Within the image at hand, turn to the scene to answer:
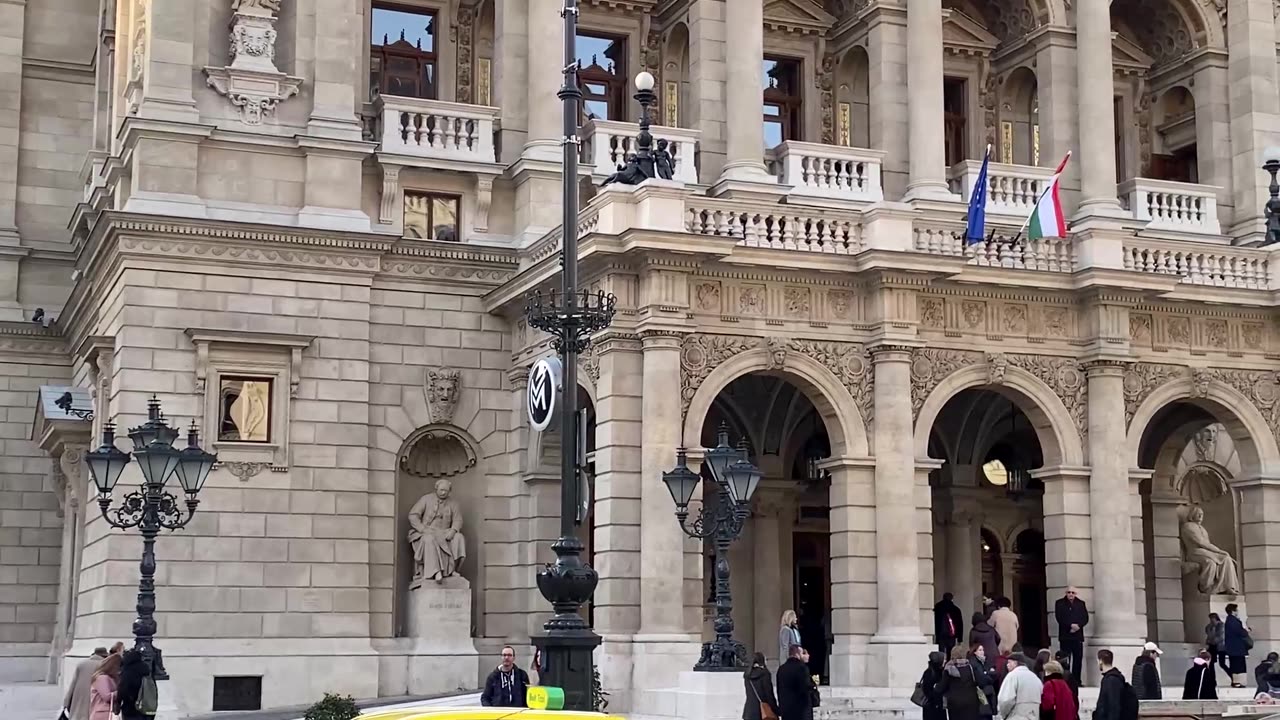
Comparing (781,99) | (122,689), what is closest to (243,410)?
(122,689)

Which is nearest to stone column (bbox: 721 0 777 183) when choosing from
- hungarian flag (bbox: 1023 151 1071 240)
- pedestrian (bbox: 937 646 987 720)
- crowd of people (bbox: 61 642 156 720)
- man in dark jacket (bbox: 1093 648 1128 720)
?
hungarian flag (bbox: 1023 151 1071 240)

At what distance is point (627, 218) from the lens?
28.9 metres

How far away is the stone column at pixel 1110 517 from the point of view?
3123 centimetres

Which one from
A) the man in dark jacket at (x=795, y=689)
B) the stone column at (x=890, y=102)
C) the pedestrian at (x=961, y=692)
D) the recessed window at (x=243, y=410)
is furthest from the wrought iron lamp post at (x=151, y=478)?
the stone column at (x=890, y=102)

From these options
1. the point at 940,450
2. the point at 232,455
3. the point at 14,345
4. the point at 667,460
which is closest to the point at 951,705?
the point at 667,460

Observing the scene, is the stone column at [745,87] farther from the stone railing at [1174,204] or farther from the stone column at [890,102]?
the stone railing at [1174,204]

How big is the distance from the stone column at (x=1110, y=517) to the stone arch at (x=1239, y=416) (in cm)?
145

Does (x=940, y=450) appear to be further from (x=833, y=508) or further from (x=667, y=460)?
(x=667, y=460)

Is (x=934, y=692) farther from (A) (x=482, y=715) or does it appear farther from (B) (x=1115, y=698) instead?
(A) (x=482, y=715)

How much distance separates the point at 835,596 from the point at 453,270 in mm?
9604

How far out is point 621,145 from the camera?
34.3m

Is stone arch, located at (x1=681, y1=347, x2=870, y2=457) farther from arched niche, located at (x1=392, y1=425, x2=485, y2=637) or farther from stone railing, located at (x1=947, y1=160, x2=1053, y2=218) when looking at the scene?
stone railing, located at (x1=947, y1=160, x2=1053, y2=218)

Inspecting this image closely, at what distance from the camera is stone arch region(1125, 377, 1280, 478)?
3312 centimetres

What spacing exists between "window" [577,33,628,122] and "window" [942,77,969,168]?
7884 millimetres
